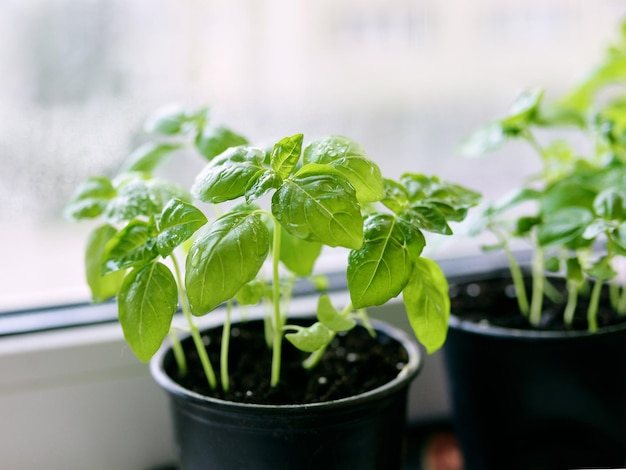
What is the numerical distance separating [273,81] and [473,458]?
652mm

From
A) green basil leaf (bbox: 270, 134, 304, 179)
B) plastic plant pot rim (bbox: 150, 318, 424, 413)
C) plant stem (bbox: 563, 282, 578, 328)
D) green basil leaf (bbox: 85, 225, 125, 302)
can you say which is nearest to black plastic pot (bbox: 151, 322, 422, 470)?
plastic plant pot rim (bbox: 150, 318, 424, 413)

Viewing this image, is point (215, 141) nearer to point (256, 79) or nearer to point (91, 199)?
point (91, 199)

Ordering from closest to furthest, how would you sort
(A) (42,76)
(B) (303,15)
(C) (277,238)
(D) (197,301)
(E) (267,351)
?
(D) (197,301) → (C) (277,238) → (E) (267,351) → (A) (42,76) → (B) (303,15)

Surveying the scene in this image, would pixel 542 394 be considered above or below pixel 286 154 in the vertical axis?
below

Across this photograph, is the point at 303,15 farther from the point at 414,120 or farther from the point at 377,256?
the point at 377,256

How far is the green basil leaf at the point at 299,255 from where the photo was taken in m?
0.74

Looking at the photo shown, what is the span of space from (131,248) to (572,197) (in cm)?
53

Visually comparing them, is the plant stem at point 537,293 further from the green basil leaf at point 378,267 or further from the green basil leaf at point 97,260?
the green basil leaf at point 97,260

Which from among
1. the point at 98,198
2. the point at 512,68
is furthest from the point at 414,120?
the point at 98,198

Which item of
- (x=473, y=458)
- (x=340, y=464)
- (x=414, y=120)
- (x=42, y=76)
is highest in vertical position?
(x=42, y=76)

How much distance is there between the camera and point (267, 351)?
86 centimetres

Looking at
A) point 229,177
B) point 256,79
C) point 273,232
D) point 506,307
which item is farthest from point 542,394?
point 256,79

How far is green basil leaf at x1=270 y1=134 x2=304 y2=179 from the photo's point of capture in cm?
63

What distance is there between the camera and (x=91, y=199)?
29.0 inches
